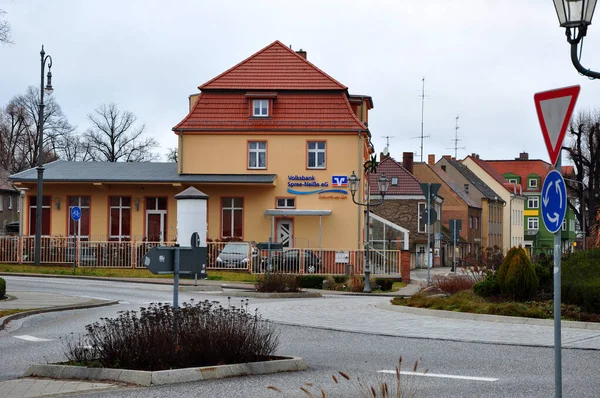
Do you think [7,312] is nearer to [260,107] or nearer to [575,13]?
[575,13]

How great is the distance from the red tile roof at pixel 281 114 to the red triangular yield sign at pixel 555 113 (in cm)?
3908

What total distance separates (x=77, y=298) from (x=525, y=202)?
97.9 meters

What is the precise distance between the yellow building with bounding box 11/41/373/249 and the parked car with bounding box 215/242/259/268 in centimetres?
567

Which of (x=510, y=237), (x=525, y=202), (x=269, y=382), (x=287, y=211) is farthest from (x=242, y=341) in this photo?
(x=525, y=202)

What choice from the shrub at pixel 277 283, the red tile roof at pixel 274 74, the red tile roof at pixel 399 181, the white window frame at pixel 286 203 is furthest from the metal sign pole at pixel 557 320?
the red tile roof at pixel 399 181

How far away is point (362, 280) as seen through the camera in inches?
1379

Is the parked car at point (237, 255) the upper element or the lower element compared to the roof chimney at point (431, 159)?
lower

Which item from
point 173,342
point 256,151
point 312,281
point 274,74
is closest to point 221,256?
point 312,281

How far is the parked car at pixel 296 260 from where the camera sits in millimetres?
40031

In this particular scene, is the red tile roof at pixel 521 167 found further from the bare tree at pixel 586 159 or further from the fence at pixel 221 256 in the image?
the fence at pixel 221 256

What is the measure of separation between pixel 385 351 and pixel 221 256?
1081 inches

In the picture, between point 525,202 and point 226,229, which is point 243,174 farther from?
point 525,202

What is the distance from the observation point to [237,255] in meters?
40.7

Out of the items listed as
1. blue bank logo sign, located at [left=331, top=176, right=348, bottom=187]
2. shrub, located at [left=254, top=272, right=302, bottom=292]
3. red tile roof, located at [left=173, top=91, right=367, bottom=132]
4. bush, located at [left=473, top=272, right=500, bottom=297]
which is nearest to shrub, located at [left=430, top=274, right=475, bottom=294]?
bush, located at [left=473, top=272, right=500, bottom=297]
